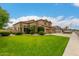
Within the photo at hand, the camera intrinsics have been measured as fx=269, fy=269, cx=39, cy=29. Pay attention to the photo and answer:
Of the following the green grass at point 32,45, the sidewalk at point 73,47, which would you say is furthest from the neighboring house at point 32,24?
the sidewalk at point 73,47

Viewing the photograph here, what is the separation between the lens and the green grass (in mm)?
2420

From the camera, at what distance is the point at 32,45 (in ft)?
8.03

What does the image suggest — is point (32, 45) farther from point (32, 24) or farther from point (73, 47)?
point (73, 47)

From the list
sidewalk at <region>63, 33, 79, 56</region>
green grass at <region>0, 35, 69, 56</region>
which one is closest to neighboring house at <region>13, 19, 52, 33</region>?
green grass at <region>0, 35, 69, 56</region>

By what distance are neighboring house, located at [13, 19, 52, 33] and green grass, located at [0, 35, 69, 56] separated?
6 cm

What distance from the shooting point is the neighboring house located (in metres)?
2.48

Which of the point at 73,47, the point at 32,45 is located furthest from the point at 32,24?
the point at 73,47

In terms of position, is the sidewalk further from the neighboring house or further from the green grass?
the neighboring house

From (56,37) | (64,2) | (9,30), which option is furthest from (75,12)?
(9,30)

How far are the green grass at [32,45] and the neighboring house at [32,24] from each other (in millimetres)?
63

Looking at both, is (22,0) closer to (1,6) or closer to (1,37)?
(1,6)

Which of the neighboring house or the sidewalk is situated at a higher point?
the neighboring house

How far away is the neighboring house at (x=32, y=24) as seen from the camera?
8.13 ft

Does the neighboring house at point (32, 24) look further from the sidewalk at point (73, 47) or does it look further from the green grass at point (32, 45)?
the sidewalk at point (73, 47)
